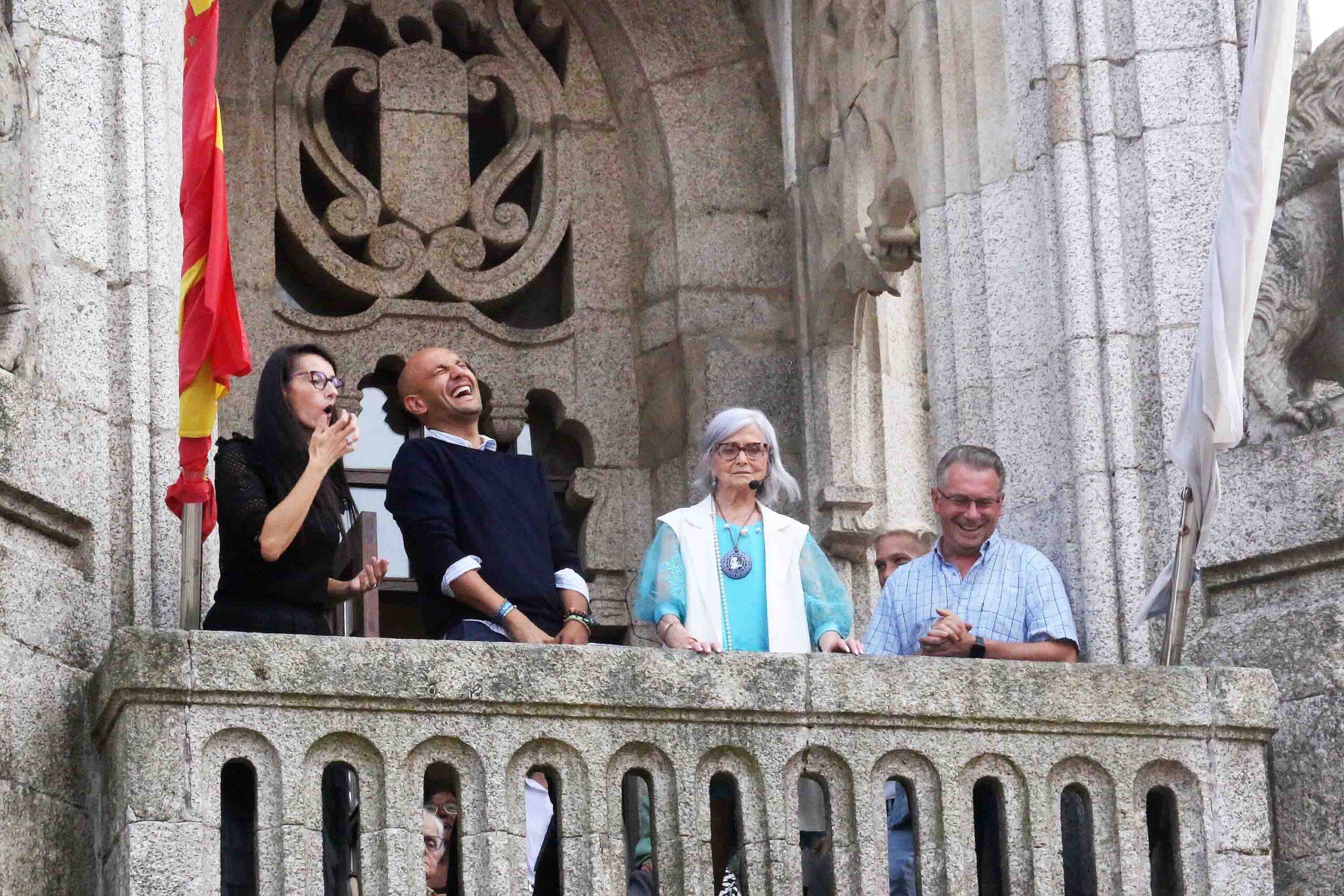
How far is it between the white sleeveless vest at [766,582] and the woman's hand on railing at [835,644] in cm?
4

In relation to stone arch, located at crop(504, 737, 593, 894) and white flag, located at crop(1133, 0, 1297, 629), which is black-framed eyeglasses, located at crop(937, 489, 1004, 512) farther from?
stone arch, located at crop(504, 737, 593, 894)

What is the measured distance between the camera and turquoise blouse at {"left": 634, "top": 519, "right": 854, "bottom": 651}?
372 inches

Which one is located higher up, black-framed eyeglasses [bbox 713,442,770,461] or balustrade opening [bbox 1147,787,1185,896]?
black-framed eyeglasses [bbox 713,442,770,461]

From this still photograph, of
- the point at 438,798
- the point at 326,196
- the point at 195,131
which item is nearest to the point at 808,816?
the point at 438,798

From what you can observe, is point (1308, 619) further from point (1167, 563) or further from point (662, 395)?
point (662, 395)

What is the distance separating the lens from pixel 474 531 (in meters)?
9.41

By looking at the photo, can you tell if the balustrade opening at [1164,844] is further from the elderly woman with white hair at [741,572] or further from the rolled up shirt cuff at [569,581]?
the rolled up shirt cuff at [569,581]

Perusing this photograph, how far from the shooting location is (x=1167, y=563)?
1028 cm

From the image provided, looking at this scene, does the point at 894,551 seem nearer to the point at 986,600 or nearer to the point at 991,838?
the point at 986,600

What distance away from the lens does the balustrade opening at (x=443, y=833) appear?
8.71 metres

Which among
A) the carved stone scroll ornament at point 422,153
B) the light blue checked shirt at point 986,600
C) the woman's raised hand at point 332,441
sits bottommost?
the light blue checked shirt at point 986,600

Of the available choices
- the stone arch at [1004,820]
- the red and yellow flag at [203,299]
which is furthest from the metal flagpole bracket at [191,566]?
the stone arch at [1004,820]

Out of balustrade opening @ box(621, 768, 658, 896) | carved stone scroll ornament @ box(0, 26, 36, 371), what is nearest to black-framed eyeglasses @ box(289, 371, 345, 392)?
carved stone scroll ornament @ box(0, 26, 36, 371)

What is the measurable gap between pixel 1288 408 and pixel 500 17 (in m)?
4.63
